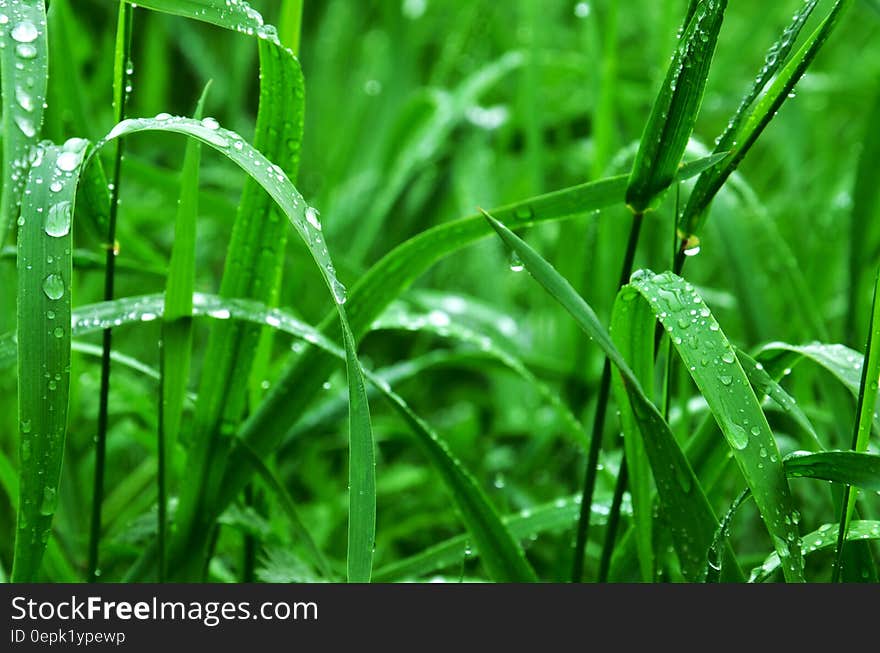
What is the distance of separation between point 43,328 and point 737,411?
39 cm

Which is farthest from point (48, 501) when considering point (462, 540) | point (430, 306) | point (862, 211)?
point (862, 211)

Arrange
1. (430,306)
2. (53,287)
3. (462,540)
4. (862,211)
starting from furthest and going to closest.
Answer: (430,306) < (862,211) < (462,540) < (53,287)

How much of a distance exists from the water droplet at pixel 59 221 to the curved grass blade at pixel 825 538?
1.52ft

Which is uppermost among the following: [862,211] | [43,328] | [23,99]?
[862,211]

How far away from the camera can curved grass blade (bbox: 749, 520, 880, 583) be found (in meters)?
0.58

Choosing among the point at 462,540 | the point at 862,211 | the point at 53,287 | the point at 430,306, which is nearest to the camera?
the point at 53,287

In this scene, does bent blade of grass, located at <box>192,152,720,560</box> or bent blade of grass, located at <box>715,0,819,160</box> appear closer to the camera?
bent blade of grass, located at <box>715,0,819,160</box>

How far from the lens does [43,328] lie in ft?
1.66

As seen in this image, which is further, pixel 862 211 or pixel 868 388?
pixel 862 211

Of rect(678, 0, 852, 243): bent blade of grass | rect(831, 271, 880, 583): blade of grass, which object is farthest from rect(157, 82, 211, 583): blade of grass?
rect(831, 271, 880, 583): blade of grass

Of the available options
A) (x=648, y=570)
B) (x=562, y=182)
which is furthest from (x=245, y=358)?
(x=562, y=182)

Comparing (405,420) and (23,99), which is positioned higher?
(23,99)

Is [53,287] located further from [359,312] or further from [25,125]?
[359,312]

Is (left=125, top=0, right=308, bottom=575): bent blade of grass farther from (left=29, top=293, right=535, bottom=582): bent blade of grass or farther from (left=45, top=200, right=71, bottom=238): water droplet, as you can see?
(left=45, top=200, right=71, bottom=238): water droplet
